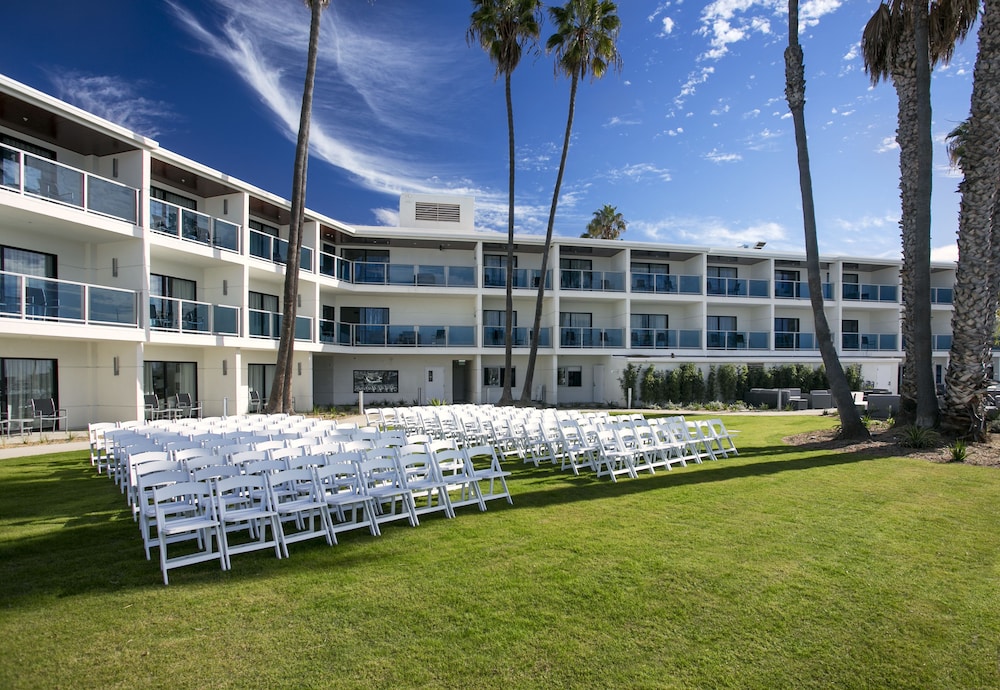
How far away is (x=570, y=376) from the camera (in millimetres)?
31281

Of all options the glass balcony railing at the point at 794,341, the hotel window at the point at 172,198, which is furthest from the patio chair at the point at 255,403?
the glass balcony railing at the point at 794,341

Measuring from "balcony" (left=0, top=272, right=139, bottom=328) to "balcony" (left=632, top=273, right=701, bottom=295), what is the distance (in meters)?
22.5

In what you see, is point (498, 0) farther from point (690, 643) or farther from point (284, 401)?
point (690, 643)

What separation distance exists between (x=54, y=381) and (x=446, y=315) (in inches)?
648

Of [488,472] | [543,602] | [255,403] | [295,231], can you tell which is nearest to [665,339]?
[295,231]

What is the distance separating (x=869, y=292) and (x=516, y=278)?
20400mm

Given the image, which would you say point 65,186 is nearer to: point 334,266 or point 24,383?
point 24,383

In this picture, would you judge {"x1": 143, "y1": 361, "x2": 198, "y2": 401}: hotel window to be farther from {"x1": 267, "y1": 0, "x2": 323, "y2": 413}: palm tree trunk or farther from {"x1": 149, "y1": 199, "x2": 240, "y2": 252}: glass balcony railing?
{"x1": 149, "y1": 199, "x2": 240, "y2": 252}: glass balcony railing

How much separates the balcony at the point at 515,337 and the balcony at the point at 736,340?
8.52m

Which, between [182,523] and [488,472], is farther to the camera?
[488,472]

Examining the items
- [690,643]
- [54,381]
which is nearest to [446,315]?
[54,381]

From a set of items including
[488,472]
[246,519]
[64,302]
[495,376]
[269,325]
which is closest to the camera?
[246,519]

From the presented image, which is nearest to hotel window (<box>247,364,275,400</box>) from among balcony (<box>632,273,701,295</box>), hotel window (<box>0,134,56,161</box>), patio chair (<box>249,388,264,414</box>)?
patio chair (<box>249,388,264,414</box>)

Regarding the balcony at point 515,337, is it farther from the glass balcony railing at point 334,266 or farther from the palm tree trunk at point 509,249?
the glass balcony railing at point 334,266
